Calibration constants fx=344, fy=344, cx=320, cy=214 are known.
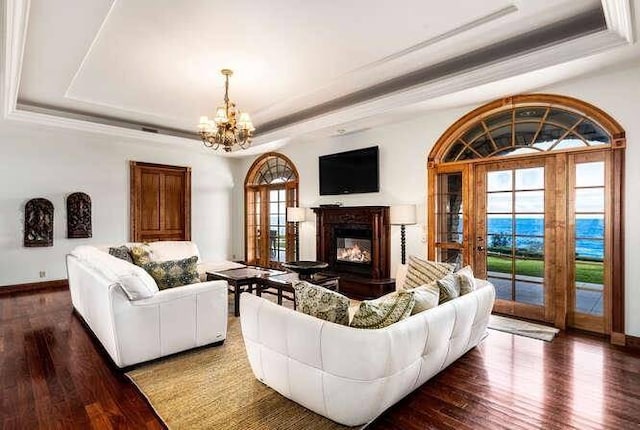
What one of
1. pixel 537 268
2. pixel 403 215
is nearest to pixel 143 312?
pixel 403 215

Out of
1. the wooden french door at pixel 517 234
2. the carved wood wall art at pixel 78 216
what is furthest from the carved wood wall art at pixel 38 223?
the wooden french door at pixel 517 234

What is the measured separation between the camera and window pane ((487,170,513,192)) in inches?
169

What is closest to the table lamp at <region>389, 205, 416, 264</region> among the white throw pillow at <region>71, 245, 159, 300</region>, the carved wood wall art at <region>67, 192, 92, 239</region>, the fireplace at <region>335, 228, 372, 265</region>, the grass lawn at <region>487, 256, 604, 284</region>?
the fireplace at <region>335, 228, 372, 265</region>

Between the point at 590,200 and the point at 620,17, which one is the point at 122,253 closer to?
the point at 620,17

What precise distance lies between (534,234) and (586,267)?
23.8 inches

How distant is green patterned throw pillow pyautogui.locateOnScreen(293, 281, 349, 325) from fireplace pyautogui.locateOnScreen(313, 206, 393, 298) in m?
2.96

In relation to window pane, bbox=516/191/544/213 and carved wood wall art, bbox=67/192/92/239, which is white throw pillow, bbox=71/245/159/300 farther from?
window pane, bbox=516/191/544/213

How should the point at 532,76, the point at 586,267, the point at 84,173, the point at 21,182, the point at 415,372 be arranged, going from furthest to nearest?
the point at 84,173 → the point at 21,182 → the point at 586,267 → the point at 532,76 → the point at 415,372

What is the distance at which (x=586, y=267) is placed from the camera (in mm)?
3791

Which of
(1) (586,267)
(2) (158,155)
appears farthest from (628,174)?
(2) (158,155)

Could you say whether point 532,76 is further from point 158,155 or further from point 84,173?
point 84,173

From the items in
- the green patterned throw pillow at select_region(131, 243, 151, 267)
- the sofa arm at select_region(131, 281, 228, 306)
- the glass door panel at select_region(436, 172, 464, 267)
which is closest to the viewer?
the sofa arm at select_region(131, 281, 228, 306)

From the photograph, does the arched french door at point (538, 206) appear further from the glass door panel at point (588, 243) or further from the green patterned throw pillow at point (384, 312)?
the green patterned throw pillow at point (384, 312)

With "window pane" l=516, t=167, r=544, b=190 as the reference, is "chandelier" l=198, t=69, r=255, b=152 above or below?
above
